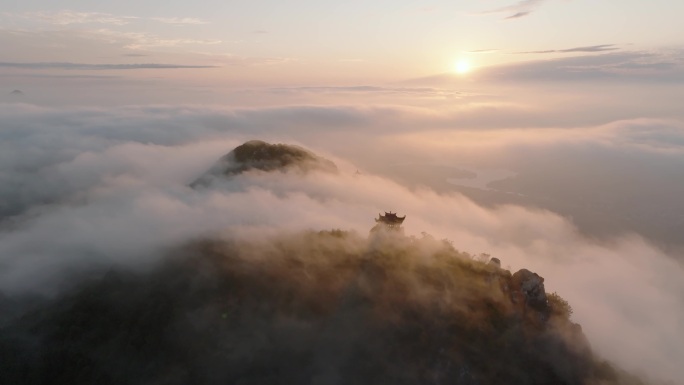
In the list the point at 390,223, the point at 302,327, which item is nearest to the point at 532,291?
the point at 390,223

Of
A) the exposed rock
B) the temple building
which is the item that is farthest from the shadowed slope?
the temple building

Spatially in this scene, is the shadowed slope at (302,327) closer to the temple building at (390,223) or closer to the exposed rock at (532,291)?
the exposed rock at (532,291)

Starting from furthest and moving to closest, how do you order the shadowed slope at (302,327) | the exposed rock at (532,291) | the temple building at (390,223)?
the temple building at (390,223)
the exposed rock at (532,291)
the shadowed slope at (302,327)

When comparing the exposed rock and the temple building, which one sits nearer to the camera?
the exposed rock

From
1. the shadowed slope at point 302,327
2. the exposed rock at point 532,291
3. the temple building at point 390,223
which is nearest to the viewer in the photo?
the shadowed slope at point 302,327

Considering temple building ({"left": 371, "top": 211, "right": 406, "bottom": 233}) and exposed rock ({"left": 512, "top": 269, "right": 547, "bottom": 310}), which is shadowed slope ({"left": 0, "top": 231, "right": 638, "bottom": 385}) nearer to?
exposed rock ({"left": 512, "top": 269, "right": 547, "bottom": 310})

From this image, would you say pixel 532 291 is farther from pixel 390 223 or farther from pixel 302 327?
pixel 302 327

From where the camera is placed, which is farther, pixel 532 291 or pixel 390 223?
pixel 390 223

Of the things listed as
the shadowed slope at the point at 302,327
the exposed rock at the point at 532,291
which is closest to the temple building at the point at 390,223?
the shadowed slope at the point at 302,327

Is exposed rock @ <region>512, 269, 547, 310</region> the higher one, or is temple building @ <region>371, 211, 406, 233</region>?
temple building @ <region>371, 211, 406, 233</region>

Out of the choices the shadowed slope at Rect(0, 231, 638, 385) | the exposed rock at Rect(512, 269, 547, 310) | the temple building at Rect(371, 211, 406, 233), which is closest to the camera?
the shadowed slope at Rect(0, 231, 638, 385)

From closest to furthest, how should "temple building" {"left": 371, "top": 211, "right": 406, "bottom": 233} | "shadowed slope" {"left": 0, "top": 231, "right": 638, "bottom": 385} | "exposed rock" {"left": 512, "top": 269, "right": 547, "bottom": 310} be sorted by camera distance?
"shadowed slope" {"left": 0, "top": 231, "right": 638, "bottom": 385}
"exposed rock" {"left": 512, "top": 269, "right": 547, "bottom": 310}
"temple building" {"left": 371, "top": 211, "right": 406, "bottom": 233}

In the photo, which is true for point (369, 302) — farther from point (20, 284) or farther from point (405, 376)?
point (20, 284)
